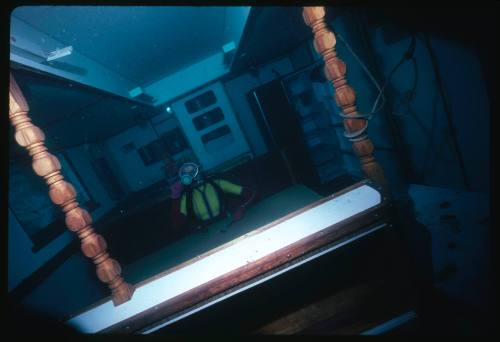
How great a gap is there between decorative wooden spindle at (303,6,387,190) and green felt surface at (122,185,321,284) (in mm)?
2632

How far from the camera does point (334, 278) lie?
2.46m

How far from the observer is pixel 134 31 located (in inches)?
207

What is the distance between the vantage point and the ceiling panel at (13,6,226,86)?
13.0 feet

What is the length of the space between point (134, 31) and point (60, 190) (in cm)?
414

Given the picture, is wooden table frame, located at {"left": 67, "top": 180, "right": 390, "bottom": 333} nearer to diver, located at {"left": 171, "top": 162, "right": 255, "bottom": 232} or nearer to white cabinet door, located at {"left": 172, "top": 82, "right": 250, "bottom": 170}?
diver, located at {"left": 171, "top": 162, "right": 255, "bottom": 232}

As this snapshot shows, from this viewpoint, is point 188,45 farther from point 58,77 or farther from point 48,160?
point 48,160

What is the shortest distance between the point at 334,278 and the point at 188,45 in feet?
22.0

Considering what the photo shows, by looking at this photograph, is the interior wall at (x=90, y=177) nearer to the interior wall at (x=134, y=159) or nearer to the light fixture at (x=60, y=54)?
the interior wall at (x=134, y=159)

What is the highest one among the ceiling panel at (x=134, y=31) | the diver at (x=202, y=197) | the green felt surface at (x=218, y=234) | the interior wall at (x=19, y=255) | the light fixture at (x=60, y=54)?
the ceiling panel at (x=134, y=31)

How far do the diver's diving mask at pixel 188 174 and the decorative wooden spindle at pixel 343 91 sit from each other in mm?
3355

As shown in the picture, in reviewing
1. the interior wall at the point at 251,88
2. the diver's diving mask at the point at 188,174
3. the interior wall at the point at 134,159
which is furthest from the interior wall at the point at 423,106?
the interior wall at the point at 134,159

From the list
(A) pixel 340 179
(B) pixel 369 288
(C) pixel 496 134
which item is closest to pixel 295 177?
(A) pixel 340 179

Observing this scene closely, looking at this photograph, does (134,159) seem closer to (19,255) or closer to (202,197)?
(202,197)

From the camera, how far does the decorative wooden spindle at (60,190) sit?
207cm
